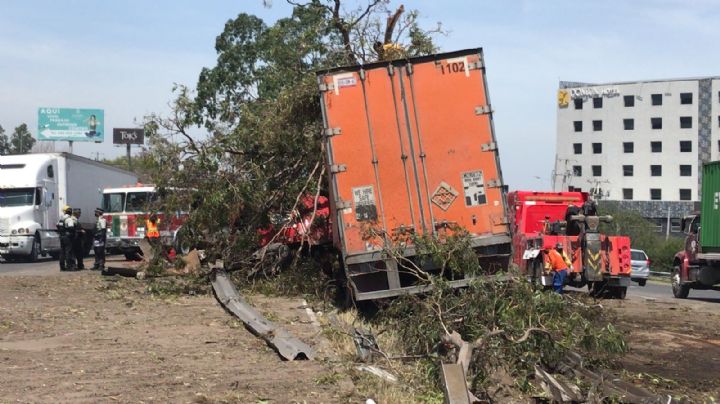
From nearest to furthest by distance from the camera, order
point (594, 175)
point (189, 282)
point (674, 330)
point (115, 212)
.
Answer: point (674, 330), point (189, 282), point (115, 212), point (594, 175)

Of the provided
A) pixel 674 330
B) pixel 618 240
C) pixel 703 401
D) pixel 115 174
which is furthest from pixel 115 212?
pixel 703 401

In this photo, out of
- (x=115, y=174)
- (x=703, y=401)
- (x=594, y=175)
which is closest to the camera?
(x=703, y=401)

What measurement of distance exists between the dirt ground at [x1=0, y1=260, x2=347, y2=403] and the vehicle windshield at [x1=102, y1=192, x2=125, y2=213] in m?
13.2

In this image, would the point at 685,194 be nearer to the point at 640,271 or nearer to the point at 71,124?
the point at 640,271

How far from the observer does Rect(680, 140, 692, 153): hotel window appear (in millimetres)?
85250

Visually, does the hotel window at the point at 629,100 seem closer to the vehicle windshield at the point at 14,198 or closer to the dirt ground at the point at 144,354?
the vehicle windshield at the point at 14,198

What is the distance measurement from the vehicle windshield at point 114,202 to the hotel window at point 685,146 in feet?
238

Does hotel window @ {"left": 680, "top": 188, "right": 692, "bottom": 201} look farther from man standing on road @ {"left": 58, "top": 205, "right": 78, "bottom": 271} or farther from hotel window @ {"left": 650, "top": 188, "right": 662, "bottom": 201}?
man standing on road @ {"left": 58, "top": 205, "right": 78, "bottom": 271}

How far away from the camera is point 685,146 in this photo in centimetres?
8562

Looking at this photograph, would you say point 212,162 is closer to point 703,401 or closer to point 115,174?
point 703,401

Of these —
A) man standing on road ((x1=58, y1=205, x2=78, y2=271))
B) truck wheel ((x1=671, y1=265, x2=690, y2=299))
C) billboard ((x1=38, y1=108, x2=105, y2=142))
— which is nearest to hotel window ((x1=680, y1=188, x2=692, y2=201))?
billboard ((x1=38, y1=108, x2=105, y2=142))

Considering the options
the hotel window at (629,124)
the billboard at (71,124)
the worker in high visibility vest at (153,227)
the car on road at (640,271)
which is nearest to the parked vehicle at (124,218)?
the worker in high visibility vest at (153,227)

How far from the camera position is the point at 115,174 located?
36.7m

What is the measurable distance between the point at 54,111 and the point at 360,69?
64.8 m
